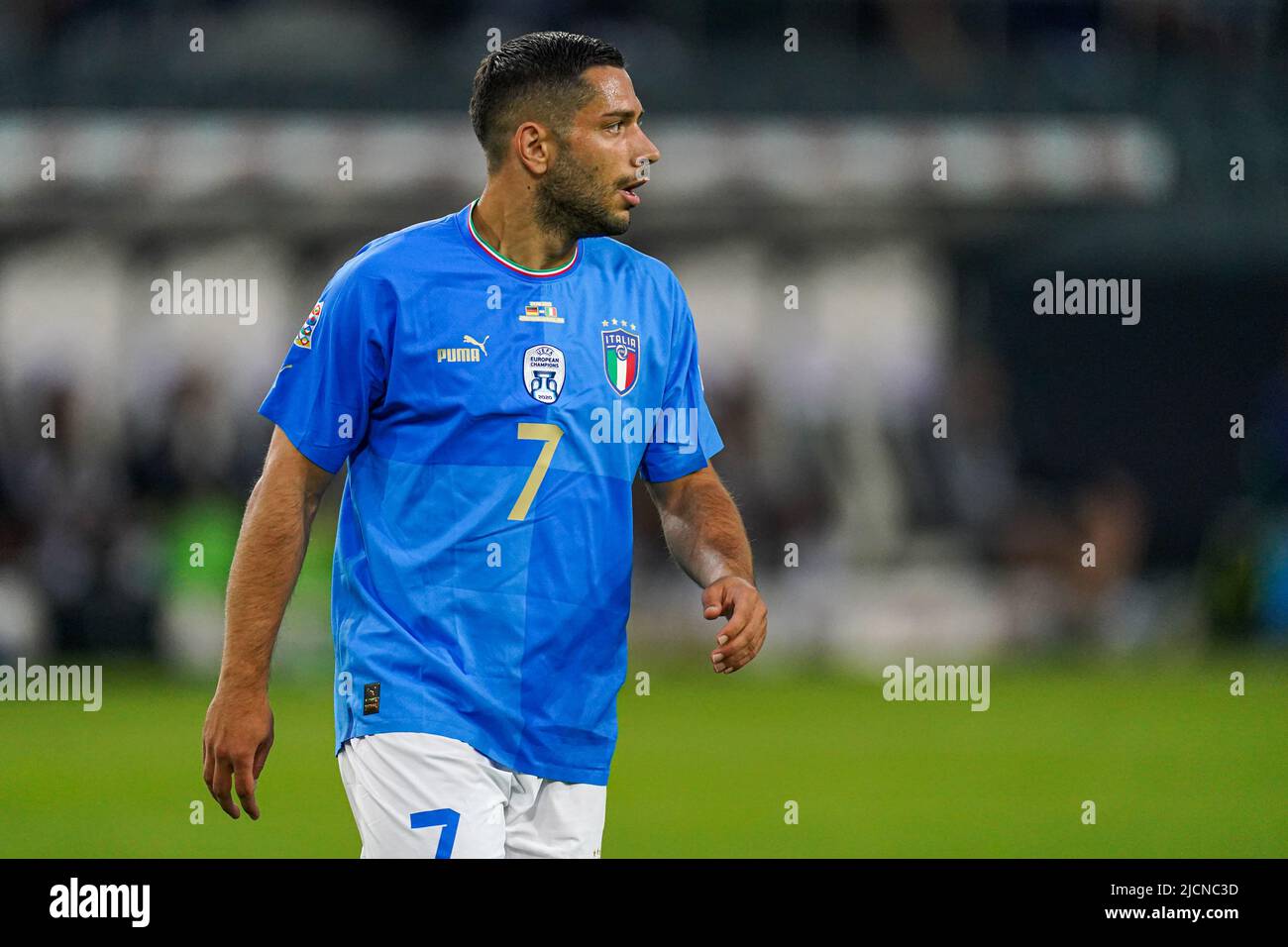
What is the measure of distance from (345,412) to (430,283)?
0.39 metres

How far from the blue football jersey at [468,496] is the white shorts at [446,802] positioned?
0.05 metres

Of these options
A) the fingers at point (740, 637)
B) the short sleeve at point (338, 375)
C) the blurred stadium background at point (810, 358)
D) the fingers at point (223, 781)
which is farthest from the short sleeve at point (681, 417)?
the blurred stadium background at point (810, 358)

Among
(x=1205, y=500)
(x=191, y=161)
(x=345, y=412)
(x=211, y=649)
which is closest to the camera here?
(x=345, y=412)

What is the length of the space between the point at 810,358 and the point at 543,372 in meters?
17.7

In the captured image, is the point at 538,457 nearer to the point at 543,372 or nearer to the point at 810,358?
the point at 543,372

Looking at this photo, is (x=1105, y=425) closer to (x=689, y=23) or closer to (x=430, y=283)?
(x=689, y=23)

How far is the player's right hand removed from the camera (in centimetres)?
468

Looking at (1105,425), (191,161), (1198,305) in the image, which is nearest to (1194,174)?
(1198,305)

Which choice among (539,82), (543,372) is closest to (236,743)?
(543,372)

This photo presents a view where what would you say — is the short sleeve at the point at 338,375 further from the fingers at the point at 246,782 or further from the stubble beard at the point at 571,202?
the fingers at the point at 246,782

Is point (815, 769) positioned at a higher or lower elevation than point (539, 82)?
lower

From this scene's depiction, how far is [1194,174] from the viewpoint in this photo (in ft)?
75.9

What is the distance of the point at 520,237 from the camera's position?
512 centimetres

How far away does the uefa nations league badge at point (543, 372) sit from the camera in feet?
16.3
